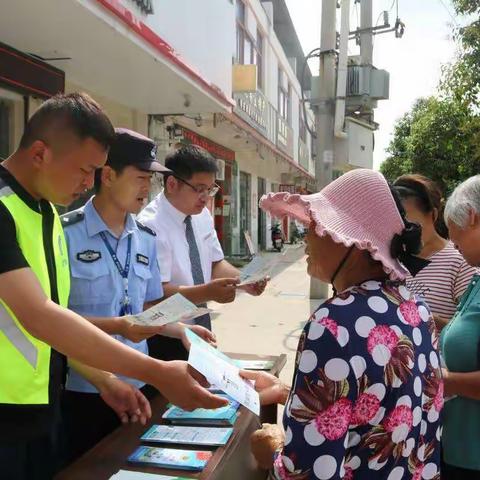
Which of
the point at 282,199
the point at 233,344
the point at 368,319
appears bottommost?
the point at 233,344

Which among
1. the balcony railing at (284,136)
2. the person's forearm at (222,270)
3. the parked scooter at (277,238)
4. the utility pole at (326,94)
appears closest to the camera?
the person's forearm at (222,270)

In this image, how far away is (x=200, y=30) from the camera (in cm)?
696

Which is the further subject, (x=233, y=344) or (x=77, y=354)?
(x=233, y=344)

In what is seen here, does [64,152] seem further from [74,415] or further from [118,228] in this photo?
[74,415]

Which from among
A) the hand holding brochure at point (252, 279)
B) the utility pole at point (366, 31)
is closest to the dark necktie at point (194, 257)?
the hand holding brochure at point (252, 279)

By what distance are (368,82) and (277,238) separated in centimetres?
1104

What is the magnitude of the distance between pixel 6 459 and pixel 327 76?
7652 mm

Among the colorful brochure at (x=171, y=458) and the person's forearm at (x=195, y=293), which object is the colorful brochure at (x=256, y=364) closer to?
the person's forearm at (x=195, y=293)

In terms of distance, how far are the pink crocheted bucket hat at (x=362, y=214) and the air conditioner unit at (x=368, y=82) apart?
6.97 meters

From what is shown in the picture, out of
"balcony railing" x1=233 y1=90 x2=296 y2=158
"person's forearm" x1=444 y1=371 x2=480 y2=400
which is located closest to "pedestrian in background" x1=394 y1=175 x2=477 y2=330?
"person's forearm" x1=444 y1=371 x2=480 y2=400

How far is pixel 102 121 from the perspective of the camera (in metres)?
1.58

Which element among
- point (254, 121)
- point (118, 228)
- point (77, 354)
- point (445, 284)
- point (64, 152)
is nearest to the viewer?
point (77, 354)

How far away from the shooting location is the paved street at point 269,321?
610 centimetres

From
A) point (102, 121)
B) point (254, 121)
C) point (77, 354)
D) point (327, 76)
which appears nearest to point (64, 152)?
point (102, 121)
